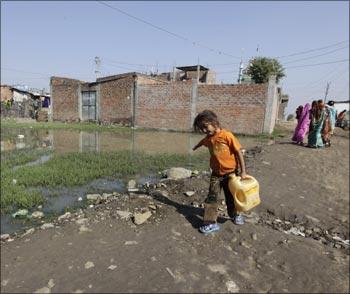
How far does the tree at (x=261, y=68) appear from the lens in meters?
28.6

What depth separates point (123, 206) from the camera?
4.33m

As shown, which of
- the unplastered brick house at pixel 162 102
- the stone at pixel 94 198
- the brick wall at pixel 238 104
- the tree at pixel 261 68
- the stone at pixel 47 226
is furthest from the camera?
the tree at pixel 261 68

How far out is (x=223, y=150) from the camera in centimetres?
363

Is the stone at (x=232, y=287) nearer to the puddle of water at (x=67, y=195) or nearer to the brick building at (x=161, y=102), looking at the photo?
the puddle of water at (x=67, y=195)

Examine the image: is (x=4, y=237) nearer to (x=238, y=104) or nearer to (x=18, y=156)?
(x=18, y=156)

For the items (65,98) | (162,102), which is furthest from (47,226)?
(65,98)

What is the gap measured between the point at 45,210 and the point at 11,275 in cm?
183

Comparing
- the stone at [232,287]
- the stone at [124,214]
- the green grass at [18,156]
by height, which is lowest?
the green grass at [18,156]

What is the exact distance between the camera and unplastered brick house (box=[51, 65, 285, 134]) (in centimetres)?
1691

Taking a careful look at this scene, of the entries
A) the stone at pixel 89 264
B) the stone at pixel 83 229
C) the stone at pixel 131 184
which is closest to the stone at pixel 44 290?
the stone at pixel 89 264

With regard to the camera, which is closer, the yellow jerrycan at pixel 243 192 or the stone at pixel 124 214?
the yellow jerrycan at pixel 243 192

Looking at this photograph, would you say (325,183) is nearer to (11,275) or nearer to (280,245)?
(280,245)

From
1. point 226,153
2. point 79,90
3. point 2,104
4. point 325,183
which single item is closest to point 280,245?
point 226,153

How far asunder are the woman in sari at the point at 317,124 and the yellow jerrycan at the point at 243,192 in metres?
8.08
